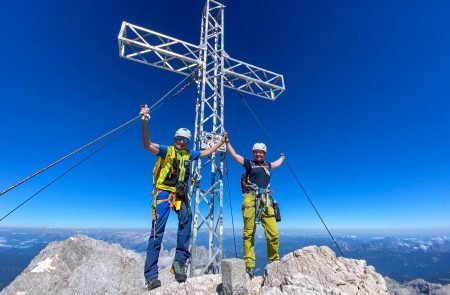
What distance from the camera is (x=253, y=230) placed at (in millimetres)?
6676

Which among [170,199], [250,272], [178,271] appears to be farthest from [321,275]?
[170,199]

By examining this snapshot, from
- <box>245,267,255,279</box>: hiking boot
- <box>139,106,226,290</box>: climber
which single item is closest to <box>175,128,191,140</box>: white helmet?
<box>139,106,226,290</box>: climber

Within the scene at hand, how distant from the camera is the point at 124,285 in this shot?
74.9ft

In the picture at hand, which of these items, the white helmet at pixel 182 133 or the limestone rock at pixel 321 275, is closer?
the limestone rock at pixel 321 275

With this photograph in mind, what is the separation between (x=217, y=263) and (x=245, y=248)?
4177 millimetres

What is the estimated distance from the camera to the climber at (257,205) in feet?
21.7

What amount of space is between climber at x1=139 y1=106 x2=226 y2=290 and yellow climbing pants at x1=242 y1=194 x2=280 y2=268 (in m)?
1.63

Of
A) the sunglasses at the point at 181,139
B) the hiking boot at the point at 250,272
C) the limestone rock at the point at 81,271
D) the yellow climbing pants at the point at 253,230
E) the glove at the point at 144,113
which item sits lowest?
the limestone rock at the point at 81,271

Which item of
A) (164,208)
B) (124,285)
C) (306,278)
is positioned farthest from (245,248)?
(124,285)

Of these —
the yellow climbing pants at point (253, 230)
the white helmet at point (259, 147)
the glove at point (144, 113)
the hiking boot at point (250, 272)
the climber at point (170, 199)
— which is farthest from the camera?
the white helmet at point (259, 147)

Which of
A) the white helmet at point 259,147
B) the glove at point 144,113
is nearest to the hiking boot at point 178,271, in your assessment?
the glove at point 144,113

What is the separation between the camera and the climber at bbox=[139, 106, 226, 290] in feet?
18.0

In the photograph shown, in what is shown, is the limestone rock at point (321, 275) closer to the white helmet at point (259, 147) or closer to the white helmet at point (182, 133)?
the white helmet at point (259, 147)

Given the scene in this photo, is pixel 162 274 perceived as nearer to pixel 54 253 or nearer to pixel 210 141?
pixel 54 253
